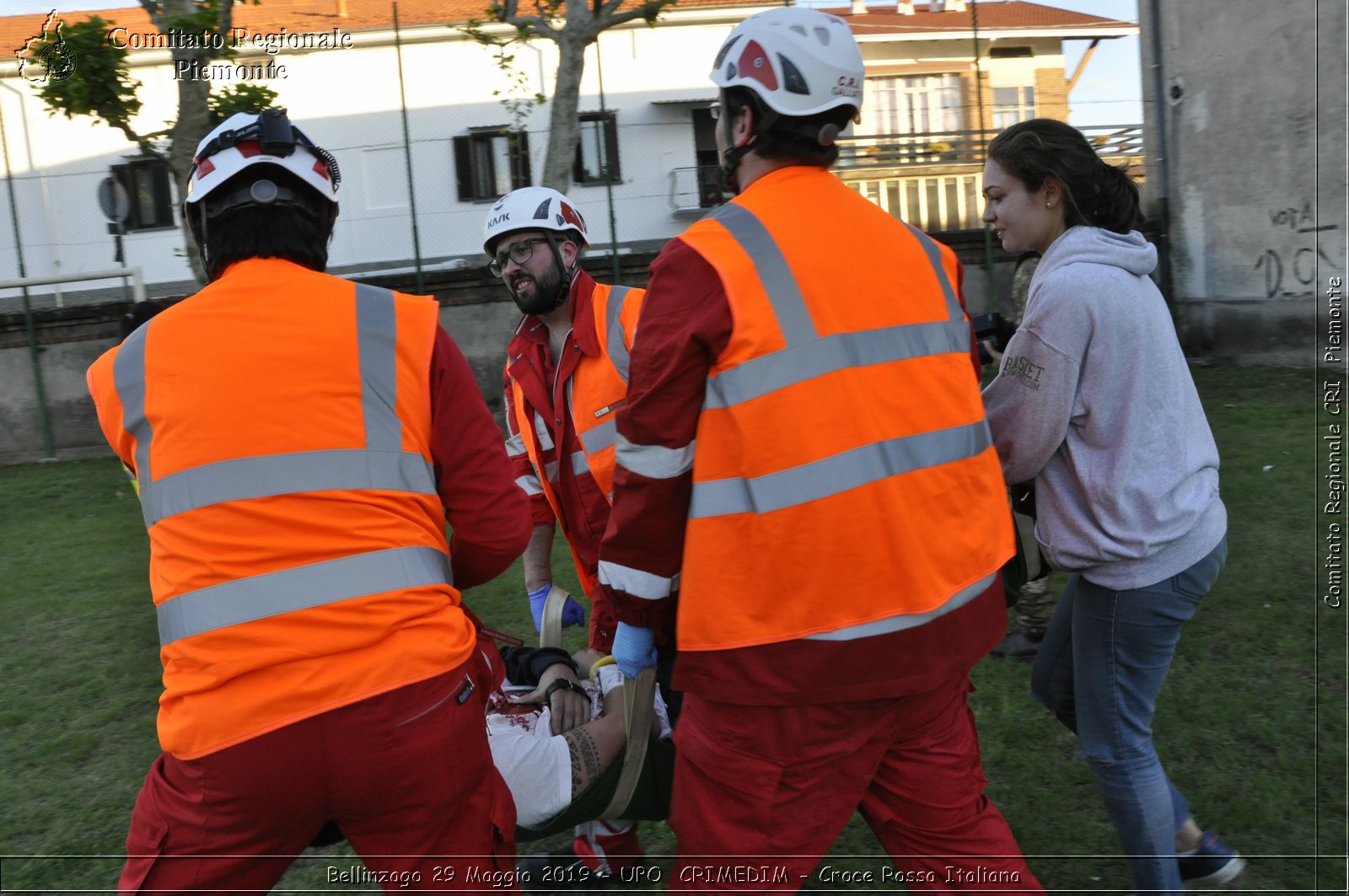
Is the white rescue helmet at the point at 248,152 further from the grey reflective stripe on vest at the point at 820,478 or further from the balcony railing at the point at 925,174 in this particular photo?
the balcony railing at the point at 925,174

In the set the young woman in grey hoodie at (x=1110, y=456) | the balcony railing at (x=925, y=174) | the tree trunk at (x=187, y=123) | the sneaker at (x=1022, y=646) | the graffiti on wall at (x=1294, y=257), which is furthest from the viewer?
the balcony railing at (x=925, y=174)

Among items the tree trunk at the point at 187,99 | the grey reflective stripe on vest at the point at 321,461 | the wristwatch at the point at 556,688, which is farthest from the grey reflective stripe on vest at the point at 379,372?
the tree trunk at the point at 187,99

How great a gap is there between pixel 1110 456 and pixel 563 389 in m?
1.74

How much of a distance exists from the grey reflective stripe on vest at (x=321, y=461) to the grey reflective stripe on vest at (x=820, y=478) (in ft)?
1.91

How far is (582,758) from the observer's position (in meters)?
2.96

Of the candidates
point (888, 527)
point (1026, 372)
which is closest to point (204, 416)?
point (888, 527)

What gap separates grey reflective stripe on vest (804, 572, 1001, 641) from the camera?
2.17m

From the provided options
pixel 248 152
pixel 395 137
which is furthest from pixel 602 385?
pixel 395 137

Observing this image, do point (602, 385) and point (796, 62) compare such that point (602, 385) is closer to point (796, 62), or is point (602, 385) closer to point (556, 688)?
point (556, 688)

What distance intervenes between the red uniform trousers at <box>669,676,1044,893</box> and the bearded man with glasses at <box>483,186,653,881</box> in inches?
42.1

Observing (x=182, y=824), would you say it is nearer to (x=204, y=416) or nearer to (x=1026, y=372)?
(x=204, y=416)

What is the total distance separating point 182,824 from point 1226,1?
13.6 metres

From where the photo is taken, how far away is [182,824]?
2043 millimetres

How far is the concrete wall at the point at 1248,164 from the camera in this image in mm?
11250
